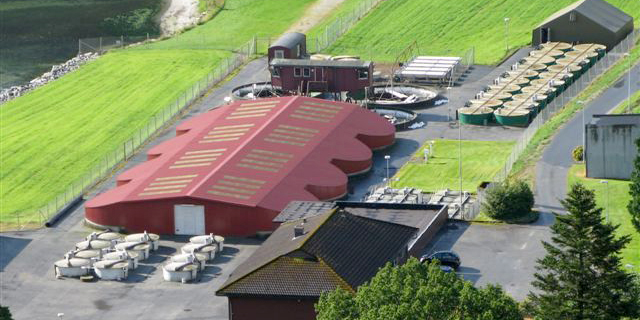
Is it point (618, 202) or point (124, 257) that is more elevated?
point (618, 202)

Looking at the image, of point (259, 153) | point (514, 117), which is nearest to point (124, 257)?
point (259, 153)

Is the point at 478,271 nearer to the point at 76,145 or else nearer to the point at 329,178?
the point at 329,178

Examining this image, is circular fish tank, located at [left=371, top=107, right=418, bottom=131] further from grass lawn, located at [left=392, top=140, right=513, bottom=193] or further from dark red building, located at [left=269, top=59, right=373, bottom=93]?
grass lawn, located at [left=392, top=140, right=513, bottom=193]

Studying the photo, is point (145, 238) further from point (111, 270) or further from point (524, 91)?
point (524, 91)

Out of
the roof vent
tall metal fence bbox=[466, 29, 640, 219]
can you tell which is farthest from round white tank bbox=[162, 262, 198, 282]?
tall metal fence bbox=[466, 29, 640, 219]

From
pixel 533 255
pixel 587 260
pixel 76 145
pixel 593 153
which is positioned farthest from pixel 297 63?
pixel 587 260

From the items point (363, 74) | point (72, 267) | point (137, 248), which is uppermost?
point (363, 74)

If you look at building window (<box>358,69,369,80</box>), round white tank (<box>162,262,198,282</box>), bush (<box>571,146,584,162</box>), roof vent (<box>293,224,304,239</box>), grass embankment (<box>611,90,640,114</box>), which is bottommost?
round white tank (<box>162,262,198,282</box>)
